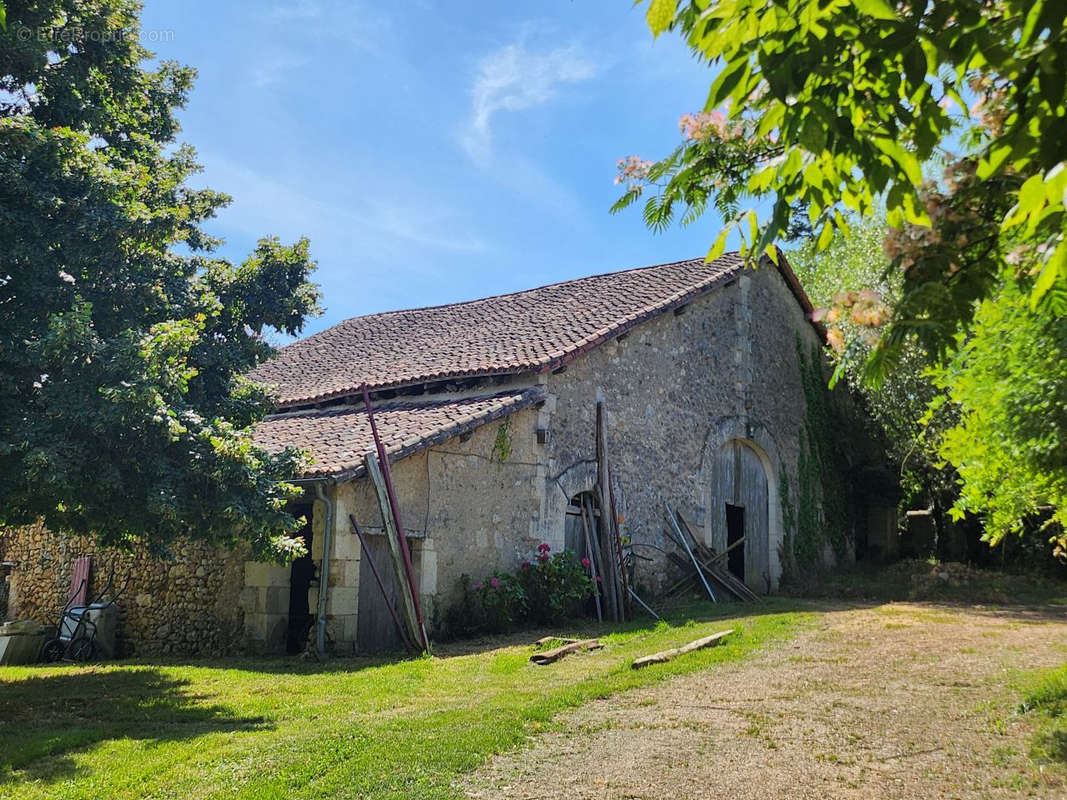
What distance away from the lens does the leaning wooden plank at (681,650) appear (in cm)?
848

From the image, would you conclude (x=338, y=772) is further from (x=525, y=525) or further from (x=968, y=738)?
(x=525, y=525)

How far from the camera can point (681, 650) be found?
9.07 meters

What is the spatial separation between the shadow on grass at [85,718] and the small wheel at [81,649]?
269 centimetres

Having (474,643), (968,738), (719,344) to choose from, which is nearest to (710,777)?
(968,738)

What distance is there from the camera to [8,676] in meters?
9.87

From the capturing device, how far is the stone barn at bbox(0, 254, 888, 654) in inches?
436

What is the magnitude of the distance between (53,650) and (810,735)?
10526mm

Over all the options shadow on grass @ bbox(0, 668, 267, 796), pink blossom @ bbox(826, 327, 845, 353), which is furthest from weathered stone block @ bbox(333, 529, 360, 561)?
pink blossom @ bbox(826, 327, 845, 353)

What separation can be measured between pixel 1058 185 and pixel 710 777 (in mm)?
3957

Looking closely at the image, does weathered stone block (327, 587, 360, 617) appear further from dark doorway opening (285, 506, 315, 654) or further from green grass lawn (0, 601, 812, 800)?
dark doorway opening (285, 506, 315, 654)

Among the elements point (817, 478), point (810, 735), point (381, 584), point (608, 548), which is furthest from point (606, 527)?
point (817, 478)

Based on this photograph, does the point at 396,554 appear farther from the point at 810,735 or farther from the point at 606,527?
the point at 810,735

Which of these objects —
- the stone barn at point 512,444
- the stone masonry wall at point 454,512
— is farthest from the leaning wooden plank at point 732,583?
the stone masonry wall at point 454,512

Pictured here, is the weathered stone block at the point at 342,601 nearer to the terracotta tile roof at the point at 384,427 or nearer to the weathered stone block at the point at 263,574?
the weathered stone block at the point at 263,574
